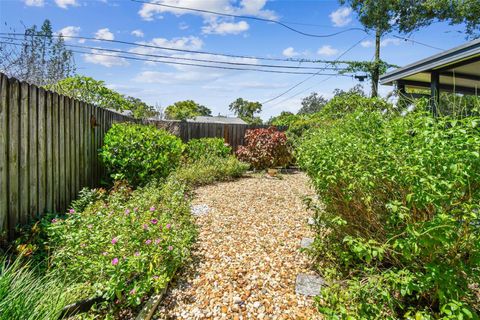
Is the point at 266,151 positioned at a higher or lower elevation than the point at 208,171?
higher


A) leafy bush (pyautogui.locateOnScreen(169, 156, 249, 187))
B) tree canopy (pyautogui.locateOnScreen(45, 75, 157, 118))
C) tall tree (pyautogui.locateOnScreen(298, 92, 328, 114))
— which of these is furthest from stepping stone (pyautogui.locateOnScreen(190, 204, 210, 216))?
tall tree (pyautogui.locateOnScreen(298, 92, 328, 114))

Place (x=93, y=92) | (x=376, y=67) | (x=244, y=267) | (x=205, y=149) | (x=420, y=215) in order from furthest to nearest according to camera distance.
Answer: (x=376, y=67) → (x=205, y=149) → (x=93, y=92) → (x=244, y=267) → (x=420, y=215)

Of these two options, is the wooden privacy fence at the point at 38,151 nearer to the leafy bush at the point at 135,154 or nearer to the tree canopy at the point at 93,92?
the leafy bush at the point at 135,154

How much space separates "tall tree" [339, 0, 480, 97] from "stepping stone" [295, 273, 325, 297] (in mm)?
11787

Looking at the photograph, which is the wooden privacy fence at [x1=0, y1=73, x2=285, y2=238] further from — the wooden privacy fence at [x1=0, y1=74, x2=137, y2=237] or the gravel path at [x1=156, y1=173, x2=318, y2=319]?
the gravel path at [x1=156, y1=173, x2=318, y2=319]

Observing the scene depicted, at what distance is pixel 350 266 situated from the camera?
2.49 meters

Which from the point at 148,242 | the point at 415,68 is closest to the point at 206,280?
the point at 148,242

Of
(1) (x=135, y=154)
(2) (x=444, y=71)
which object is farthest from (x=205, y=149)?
(2) (x=444, y=71)

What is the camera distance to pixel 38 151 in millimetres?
3188

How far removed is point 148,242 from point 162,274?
28cm

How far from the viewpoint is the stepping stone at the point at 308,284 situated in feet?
7.37

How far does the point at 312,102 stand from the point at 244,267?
140ft

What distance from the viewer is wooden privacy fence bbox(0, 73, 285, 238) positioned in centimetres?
271

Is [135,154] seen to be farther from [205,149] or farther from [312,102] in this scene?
[312,102]
